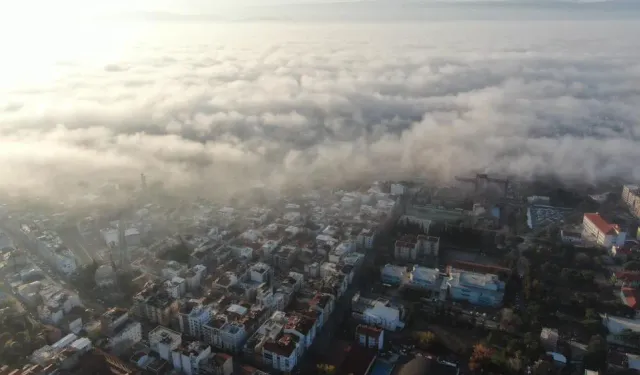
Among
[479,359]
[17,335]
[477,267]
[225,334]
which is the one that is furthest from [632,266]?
[17,335]

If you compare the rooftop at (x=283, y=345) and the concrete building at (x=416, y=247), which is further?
the concrete building at (x=416, y=247)

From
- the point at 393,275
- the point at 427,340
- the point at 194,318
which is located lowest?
the point at 393,275

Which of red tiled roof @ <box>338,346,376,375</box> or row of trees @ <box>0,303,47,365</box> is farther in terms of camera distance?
row of trees @ <box>0,303,47,365</box>

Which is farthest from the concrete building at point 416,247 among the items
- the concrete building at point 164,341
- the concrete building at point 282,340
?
the concrete building at point 164,341

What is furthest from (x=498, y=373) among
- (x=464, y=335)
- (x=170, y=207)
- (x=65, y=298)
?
(x=170, y=207)

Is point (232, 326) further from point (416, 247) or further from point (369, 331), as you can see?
point (416, 247)

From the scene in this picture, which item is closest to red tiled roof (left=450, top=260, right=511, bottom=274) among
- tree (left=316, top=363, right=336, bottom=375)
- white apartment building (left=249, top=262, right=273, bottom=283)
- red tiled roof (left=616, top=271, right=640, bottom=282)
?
red tiled roof (left=616, top=271, right=640, bottom=282)

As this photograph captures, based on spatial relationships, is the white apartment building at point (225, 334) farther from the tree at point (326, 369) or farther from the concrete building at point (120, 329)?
the tree at point (326, 369)

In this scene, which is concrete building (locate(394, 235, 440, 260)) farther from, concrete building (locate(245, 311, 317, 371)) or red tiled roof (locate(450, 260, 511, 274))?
concrete building (locate(245, 311, 317, 371))
